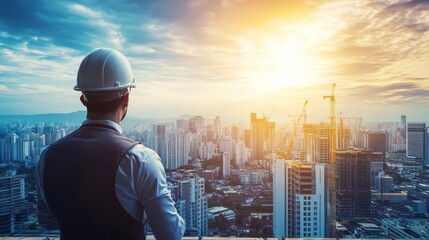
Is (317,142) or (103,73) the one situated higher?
(103,73)

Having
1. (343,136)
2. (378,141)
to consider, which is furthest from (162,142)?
(378,141)

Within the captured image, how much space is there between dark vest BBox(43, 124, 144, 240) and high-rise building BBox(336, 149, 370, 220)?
7311 mm

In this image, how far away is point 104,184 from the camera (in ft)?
1.71

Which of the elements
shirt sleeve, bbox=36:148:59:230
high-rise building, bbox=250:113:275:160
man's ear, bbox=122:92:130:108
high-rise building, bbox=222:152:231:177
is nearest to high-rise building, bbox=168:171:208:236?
high-rise building, bbox=222:152:231:177

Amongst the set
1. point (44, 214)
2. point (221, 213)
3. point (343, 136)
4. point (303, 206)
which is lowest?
point (221, 213)

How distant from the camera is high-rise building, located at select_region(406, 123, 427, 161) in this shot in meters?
8.16

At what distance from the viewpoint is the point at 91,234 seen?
535 millimetres

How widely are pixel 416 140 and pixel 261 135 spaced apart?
209 inches

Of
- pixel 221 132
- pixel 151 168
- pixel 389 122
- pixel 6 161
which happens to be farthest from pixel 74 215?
pixel 221 132

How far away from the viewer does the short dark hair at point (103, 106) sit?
23.4 inches

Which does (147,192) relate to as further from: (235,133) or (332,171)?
(235,133)

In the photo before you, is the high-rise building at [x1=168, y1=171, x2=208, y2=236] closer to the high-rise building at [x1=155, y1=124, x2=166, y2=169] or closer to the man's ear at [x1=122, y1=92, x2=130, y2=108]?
the high-rise building at [x1=155, y1=124, x2=166, y2=169]

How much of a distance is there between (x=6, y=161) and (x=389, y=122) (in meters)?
9.89

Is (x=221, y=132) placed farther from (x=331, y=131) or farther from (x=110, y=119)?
(x=110, y=119)
